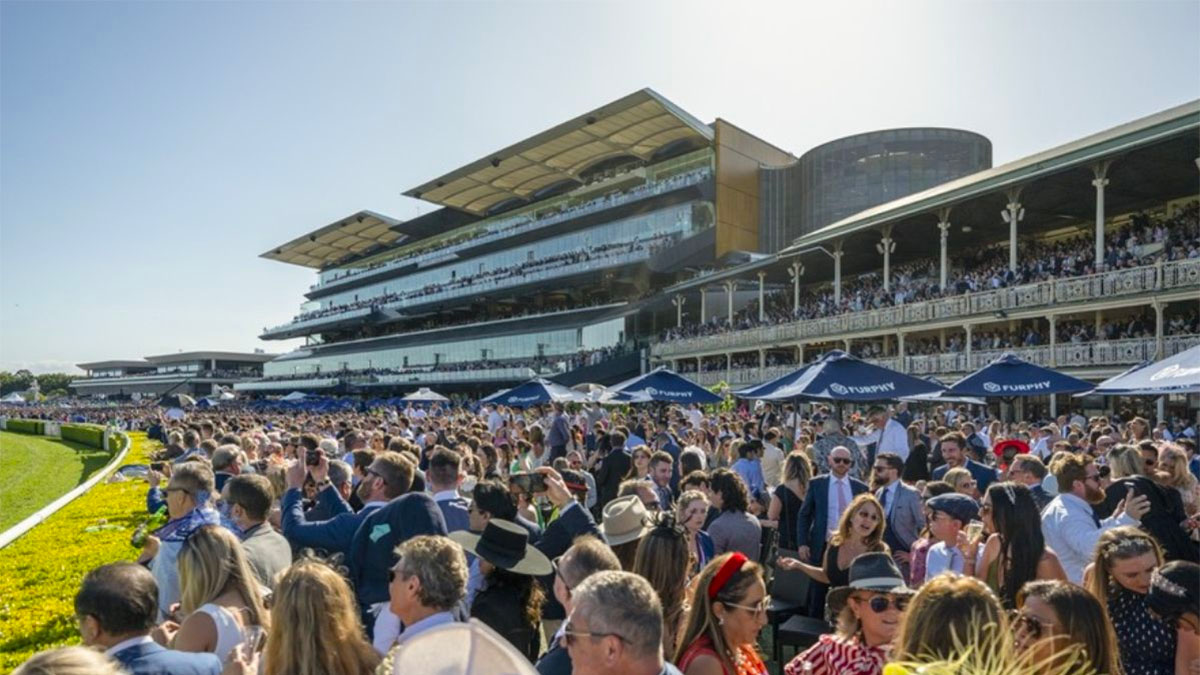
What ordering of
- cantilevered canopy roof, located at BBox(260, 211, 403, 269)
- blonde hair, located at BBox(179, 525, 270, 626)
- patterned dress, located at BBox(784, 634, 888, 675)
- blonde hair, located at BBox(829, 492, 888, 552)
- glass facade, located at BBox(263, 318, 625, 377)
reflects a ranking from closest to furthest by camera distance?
1. patterned dress, located at BBox(784, 634, 888, 675)
2. blonde hair, located at BBox(179, 525, 270, 626)
3. blonde hair, located at BBox(829, 492, 888, 552)
4. glass facade, located at BBox(263, 318, 625, 377)
5. cantilevered canopy roof, located at BBox(260, 211, 403, 269)

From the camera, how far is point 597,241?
6000cm

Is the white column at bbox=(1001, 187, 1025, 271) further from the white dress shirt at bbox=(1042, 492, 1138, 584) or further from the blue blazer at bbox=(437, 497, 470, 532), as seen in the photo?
the blue blazer at bbox=(437, 497, 470, 532)

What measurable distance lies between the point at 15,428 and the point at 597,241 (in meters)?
44.4

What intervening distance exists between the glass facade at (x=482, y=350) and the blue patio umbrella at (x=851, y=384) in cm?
4215

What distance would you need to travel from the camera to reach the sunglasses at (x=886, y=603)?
3.49m

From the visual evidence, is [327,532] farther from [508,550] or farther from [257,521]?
[508,550]

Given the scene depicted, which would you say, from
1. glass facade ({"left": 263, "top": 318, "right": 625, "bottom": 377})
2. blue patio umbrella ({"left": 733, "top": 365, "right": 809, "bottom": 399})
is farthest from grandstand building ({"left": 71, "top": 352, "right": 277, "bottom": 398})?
blue patio umbrella ({"left": 733, "top": 365, "right": 809, "bottom": 399})

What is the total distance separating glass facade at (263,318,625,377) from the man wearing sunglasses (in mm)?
50785

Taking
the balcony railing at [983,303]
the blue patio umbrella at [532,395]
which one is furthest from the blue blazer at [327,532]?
the balcony railing at [983,303]

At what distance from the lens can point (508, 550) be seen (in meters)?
4.46

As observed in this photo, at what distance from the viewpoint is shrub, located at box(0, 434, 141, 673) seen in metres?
7.33

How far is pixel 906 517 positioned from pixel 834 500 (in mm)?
624

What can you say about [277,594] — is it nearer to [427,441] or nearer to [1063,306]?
[427,441]

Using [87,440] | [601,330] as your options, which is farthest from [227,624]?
[601,330]
